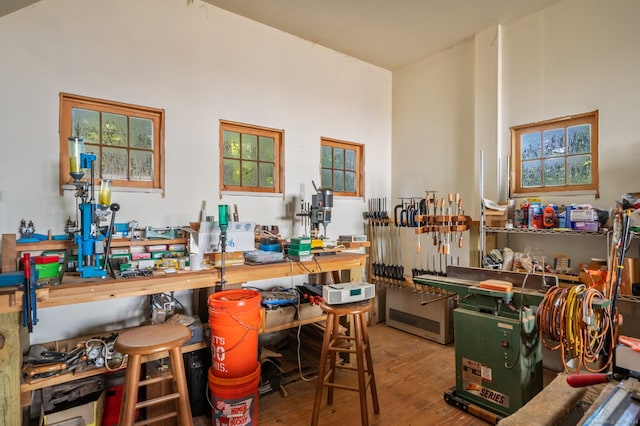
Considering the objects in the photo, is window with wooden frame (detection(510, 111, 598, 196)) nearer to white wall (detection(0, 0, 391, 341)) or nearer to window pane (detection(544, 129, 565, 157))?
window pane (detection(544, 129, 565, 157))

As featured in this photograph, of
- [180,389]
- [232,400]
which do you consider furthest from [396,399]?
[180,389]

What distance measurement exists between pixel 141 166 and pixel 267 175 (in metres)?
1.15

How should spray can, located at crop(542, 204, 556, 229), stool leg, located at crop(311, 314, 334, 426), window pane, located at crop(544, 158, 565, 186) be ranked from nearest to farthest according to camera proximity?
stool leg, located at crop(311, 314, 334, 426)
spray can, located at crop(542, 204, 556, 229)
window pane, located at crop(544, 158, 565, 186)

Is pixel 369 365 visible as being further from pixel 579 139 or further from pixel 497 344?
pixel 579 139

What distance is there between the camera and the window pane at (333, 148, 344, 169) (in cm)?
404

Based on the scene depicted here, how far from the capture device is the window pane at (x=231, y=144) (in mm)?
3195

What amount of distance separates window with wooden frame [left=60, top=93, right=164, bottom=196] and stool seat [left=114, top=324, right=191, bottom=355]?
1.22 m

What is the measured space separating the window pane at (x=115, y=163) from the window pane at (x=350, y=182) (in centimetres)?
236

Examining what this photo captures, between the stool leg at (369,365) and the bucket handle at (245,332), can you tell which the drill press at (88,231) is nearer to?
the bucket handle at (245,332)

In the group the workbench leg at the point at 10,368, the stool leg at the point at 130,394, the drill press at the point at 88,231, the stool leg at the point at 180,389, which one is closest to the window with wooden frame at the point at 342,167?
the drill press at the point at 88,231

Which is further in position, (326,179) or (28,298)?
(326,179)

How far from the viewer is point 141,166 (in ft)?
9.10

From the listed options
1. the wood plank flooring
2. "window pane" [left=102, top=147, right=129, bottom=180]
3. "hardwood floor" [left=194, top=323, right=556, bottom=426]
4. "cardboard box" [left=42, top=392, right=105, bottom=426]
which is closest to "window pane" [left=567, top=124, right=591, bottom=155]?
"hardwood floor" [left=194, top=323, right=556, bottom=426]

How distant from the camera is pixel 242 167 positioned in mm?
3291
